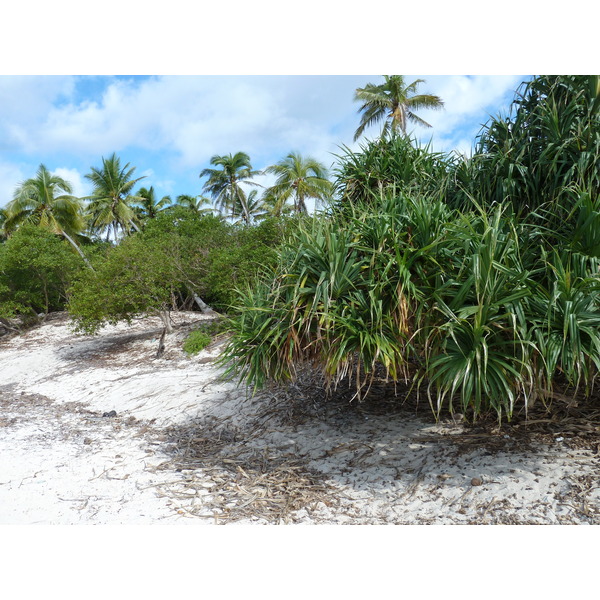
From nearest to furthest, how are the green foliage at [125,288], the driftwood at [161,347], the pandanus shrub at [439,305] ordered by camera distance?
the pandanus shrub at [439,305] < the driftwood at [161,347] < the green foliage at [125,288]

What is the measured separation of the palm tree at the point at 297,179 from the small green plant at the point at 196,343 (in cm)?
1691

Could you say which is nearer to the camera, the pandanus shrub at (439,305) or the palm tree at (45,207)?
the pandanus shrub at (439,305)

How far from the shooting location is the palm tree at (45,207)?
29750 millimetres

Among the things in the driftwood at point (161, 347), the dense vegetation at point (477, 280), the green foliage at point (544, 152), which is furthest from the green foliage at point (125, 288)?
the green foliage at point (544, 152)

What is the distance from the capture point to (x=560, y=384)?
21.1 ft

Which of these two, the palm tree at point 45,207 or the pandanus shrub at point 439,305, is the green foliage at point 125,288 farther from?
the palm tree at point 45,207

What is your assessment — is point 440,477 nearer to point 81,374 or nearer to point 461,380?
point 461,380

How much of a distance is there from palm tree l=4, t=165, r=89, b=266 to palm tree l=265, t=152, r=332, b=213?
13.1m

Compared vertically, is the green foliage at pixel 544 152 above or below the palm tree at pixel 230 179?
below

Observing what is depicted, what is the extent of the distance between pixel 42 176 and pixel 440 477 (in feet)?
106

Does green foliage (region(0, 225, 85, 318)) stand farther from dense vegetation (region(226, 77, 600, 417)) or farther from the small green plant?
dense vegetation (region(226, 77, 600, 417))

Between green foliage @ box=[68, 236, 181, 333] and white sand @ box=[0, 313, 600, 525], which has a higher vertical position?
green foliage @ box=[68, 236, 181, 333]

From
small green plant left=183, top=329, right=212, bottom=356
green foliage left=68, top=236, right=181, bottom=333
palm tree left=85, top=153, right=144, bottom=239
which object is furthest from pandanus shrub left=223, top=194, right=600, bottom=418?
palm tree left=85, top=153, right=144, bottom=239

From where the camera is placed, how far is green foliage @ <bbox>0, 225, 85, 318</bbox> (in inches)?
802
